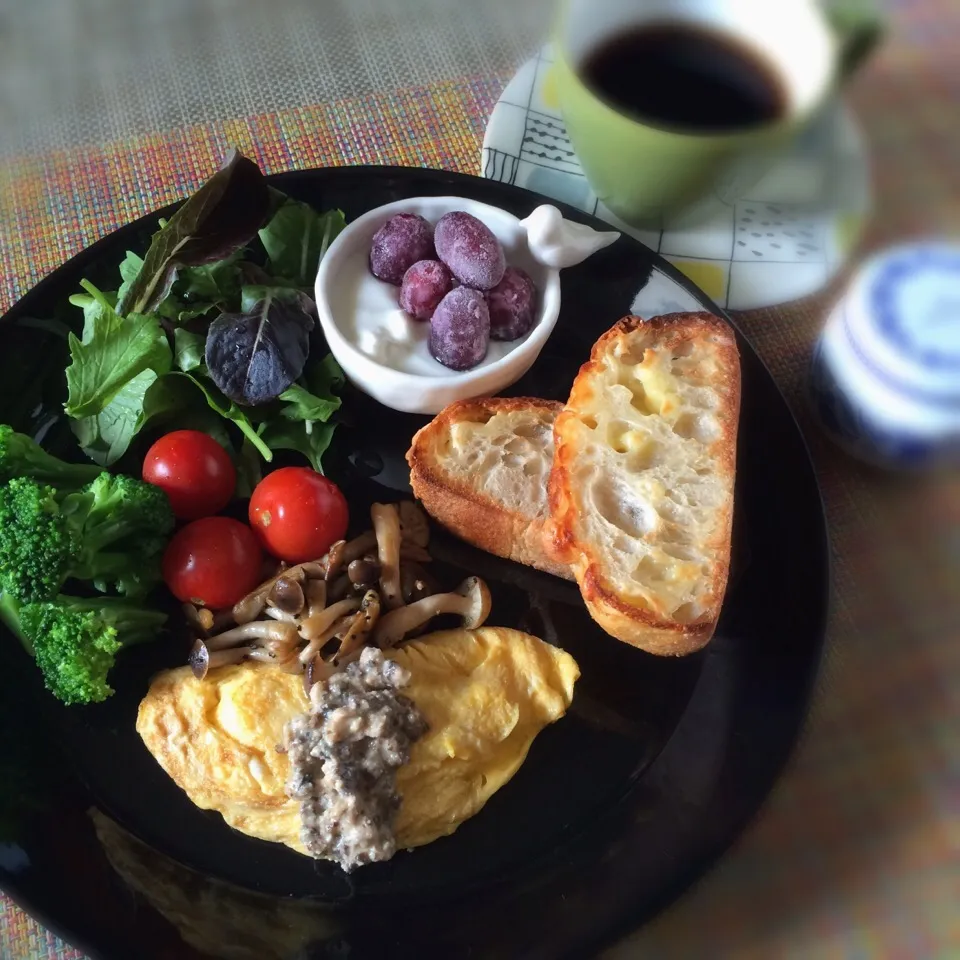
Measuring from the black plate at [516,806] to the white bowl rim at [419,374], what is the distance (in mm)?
201

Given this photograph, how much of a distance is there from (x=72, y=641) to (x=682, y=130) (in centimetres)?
122

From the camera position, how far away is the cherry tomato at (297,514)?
4.53ft

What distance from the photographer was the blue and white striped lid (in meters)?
1.07

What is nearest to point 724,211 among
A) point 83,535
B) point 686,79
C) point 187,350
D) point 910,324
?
point 686,79

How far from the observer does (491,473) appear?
143 centimetres

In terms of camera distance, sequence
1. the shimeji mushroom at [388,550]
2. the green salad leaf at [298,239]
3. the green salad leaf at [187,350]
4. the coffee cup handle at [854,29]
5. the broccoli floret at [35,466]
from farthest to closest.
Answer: the green salad leaf at [298,239] → the green salad leaf at [187,350] → the shimeji mushroom at [388,550] → the broccoli floret at [35,466] → the coffee cup handle at [854,29]

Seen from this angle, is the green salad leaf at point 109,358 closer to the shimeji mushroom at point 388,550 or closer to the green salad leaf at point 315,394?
the green salad leaf at point 315,394

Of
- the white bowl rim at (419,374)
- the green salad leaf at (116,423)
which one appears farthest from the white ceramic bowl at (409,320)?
the green salad leaf at (116,423)

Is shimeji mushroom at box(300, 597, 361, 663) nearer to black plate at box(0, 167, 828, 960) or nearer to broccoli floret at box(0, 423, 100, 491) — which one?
black plate at box(0, 167, 828, 960)

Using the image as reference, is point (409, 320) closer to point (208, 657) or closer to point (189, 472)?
point (189, 472)

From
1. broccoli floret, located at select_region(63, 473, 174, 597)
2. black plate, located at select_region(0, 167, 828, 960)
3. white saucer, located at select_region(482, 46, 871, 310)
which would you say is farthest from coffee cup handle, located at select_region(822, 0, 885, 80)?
broccoli floret, located at select_region(63, 473, 174, 597)

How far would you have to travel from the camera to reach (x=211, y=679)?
4.32 ft

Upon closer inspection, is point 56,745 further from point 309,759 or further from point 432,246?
point 432,246

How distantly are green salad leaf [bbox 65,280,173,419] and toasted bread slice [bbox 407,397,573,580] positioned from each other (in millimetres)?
481
